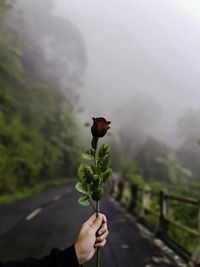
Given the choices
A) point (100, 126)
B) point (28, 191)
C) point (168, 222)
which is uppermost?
point (28, 191)

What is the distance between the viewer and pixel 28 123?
45969mm

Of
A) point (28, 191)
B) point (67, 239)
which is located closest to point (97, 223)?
point (67, 239)

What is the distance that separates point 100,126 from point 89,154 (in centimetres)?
28

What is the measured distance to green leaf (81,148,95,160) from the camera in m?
2.44

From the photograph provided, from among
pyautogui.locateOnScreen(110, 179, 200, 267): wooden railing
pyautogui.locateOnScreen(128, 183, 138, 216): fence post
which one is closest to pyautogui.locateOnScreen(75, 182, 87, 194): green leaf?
pyautogui.locateOnScreen(110, 179, 200, 267): wooden railing

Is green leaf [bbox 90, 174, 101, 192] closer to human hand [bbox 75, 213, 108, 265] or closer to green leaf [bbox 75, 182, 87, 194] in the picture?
green leaf [bbox 75, 182, 87, 194]

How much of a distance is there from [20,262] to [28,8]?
81807 millimetres

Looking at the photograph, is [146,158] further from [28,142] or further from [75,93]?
[28,142]

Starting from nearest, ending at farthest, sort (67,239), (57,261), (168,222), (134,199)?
(57,261) → (67,239) → (168,222) → (134,199)

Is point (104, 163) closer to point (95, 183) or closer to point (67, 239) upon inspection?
point (95, 183)

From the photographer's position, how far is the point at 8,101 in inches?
1588

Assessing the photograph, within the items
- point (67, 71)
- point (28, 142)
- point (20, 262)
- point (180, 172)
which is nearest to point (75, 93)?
point (67, 71)

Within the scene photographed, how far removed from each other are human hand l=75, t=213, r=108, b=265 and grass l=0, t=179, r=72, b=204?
82.3 ft

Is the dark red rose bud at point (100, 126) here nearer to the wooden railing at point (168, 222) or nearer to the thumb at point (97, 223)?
the thumb at point (97, 223)
